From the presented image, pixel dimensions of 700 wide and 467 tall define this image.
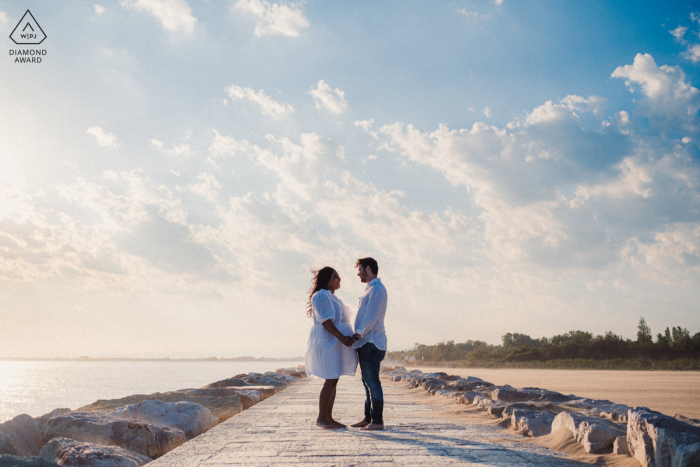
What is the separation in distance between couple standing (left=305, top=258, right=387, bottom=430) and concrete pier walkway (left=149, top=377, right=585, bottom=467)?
0.31m

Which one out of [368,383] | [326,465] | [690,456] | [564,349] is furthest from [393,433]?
[564,349]

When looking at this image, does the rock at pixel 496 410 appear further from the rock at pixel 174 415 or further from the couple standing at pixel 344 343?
the rock at pixel 174 415

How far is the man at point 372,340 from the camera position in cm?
499

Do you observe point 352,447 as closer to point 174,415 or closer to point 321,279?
point 321,279

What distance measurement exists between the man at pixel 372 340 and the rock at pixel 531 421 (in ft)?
5.22

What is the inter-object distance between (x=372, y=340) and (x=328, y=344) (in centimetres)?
51

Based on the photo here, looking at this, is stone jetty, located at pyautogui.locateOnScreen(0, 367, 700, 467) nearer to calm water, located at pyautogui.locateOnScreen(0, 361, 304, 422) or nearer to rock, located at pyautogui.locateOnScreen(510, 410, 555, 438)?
rock, located at pyautogui.locateOnScreen(510, 410, 555, 438)

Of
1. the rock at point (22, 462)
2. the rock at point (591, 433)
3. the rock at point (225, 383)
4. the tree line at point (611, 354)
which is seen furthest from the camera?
the tree line at point (611, 354)

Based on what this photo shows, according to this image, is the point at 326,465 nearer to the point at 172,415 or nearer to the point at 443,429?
the point at 443,429

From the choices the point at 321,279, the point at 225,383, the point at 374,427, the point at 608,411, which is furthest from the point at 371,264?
the point at 225,383

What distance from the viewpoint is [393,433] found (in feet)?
15.6

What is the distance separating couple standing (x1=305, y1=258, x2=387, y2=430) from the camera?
5.00 metres

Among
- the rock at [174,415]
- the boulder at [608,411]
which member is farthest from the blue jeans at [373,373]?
the boulder at [608,411]

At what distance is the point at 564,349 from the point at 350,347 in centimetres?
5979
